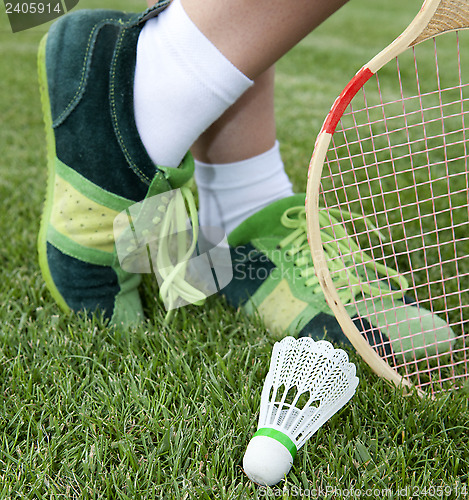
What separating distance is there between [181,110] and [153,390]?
489mm

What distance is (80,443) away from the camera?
844 mm

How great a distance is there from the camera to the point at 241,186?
1.27 meters

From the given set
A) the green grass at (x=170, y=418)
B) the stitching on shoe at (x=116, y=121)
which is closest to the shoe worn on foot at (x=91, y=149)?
the stitching on shoe at (x=116, y=121)

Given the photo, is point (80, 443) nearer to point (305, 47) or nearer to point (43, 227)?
point (43, 227)

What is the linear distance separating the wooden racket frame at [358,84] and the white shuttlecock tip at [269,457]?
0.21m

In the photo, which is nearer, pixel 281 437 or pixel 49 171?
pixel 281 437

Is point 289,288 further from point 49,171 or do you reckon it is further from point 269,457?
point 49,171

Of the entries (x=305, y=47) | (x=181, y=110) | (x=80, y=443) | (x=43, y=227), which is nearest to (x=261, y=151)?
(x=181, y=110)

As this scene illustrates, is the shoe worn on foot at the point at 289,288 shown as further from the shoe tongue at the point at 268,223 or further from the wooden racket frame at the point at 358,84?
the wooden racket frame at the point at 358,84

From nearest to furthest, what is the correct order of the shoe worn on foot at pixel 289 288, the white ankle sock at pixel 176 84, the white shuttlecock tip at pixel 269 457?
the white shuttlecock tip at pixel 269 457 → the white ankle sock at pixel 176 84 → the shoe worn on foot at pixel 289 288

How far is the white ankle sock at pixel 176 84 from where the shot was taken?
93cm

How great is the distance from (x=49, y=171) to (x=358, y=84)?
65 cm

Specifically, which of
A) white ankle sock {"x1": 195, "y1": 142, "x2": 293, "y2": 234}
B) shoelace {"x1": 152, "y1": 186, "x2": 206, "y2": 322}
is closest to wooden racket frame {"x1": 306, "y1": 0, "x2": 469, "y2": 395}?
shoelace {"x1": 152, "y1": 186, "x2": 206, "y2": 322}

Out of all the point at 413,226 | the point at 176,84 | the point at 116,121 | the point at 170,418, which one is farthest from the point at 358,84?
the point at 413,226
